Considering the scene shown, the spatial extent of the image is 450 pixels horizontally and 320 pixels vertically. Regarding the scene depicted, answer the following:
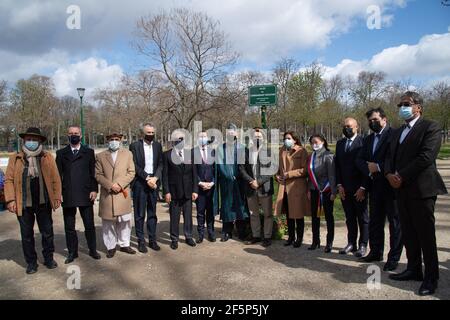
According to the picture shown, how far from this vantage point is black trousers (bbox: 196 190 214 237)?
6633 mm

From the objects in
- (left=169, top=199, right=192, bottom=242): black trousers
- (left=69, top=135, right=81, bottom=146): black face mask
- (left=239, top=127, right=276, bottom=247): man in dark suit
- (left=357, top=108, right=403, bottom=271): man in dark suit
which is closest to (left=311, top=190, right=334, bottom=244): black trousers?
(left=357, top=108, right=403, bottom=271): man in dark suit

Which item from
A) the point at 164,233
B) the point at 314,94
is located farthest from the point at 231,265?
the point at 314,94

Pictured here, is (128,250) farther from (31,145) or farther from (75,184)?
(31,145)

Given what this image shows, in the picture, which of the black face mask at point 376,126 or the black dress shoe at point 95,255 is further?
the black dress shoe at point 95,255

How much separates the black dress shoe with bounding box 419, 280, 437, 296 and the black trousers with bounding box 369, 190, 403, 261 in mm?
799

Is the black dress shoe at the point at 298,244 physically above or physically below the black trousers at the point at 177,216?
below

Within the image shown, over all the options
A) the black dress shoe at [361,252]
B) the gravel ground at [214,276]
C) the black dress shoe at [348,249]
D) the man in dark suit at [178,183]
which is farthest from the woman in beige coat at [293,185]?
the man in dark suit at [178,183]

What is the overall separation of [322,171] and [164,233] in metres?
3.62

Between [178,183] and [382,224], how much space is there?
3428mm

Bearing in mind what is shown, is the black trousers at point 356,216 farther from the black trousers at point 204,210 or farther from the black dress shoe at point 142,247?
the black dress shoe at point 142,247

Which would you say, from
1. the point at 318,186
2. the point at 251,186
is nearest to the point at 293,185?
the point at 318,186

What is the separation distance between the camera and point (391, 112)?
33281mm

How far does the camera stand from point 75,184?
18.4ft

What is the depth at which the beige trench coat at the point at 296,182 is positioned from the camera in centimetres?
596
